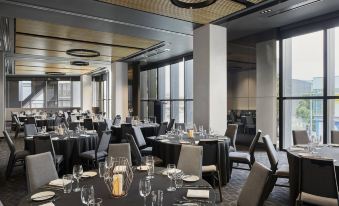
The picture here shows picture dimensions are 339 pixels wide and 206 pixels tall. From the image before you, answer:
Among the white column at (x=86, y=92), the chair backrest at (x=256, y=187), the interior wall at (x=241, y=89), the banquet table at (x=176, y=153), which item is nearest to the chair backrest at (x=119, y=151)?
the banquet table at (x=176, y=153)

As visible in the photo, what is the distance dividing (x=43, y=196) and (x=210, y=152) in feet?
9.07

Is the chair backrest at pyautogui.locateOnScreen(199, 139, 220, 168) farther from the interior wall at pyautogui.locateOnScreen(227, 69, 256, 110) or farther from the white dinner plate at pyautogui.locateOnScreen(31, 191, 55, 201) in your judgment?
the interior wall at pyautogui.locateOnScreen(227, 69, 256, 110)

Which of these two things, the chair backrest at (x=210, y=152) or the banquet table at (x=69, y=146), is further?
the banquet table at (x=69, y=146)

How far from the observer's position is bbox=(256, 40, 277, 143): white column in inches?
316

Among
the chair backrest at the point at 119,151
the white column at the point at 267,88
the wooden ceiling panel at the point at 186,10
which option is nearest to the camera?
the chair backrest at the point at 119,151

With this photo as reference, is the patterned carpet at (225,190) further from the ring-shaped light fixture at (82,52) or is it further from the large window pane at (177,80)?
the large window pane at (177,80)

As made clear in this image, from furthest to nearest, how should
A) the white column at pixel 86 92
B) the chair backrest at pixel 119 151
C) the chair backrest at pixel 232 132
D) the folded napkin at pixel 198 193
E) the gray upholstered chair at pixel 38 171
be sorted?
1. the white column at pixel 86 92
2. the chair backrest at pixel 232 132
3. the chair backrest at pixel 119 151
4. the gray upholstered chair at pixel 38 171
5. the folded napkin at pixel 198 193

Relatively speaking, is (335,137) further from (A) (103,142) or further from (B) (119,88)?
(B) (119,88)

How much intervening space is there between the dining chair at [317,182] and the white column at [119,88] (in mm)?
11281

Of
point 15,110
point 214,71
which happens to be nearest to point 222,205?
point 214,71

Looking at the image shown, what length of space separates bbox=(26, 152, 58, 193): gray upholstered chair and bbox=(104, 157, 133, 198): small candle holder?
83 cm

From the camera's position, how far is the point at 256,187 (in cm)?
222

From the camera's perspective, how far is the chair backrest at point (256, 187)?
212 centimetres

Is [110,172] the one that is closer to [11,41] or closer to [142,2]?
[142,2]
